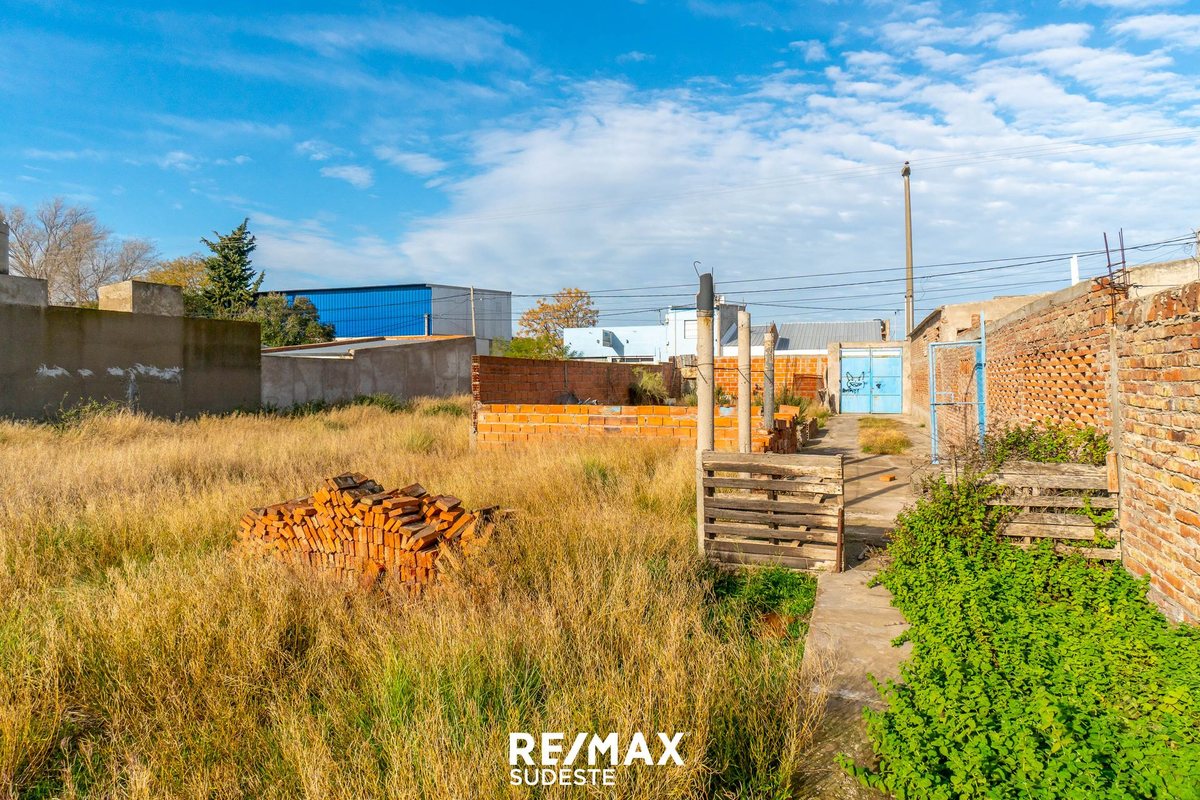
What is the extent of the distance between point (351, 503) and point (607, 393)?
12711 millimetres

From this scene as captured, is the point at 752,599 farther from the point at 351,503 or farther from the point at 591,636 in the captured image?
the point at 351,503

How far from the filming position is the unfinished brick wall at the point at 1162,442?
3.67 m

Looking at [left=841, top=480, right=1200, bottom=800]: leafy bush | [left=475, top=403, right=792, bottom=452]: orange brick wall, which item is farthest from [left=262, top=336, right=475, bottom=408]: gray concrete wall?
[left=841, top=480, right=1200, bottom=800]: leafy bush

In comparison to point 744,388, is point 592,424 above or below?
below

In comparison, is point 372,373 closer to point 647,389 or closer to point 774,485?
point 647,389

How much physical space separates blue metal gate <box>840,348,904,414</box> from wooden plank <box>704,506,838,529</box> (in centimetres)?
2046

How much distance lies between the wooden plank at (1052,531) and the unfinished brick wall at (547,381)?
7.68m

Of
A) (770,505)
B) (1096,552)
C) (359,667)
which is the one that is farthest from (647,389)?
(359,667)

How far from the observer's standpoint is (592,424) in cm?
993

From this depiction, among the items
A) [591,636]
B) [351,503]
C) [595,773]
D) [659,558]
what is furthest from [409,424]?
[595,773]

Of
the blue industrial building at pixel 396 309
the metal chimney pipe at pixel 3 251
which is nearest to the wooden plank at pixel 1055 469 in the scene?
the metal chimney pipe at pixel 3 251

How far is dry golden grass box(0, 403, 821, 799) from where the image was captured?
2.67 meters

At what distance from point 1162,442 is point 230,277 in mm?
35985

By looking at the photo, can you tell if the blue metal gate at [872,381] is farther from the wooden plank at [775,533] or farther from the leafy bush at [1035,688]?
the leafy bush at [1035,688]
